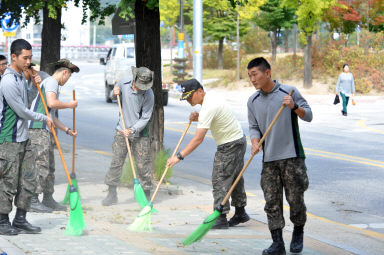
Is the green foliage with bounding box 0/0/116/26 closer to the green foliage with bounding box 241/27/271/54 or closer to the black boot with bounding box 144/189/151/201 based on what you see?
the black boot with bounding box 144/189/151/201

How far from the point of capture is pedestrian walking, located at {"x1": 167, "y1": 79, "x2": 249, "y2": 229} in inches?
313

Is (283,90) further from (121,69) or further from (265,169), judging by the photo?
(121,69)

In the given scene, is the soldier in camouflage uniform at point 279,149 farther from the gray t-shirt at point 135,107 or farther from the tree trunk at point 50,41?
the tree trunk at point 50,41

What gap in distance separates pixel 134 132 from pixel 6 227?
2462mm

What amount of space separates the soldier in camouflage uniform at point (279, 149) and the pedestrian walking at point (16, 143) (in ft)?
7.12

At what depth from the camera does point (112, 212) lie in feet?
30.2

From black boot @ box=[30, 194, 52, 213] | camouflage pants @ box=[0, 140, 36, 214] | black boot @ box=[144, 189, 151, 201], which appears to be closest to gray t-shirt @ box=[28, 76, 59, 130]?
black boot @ box=[30, 194, 52, 213]

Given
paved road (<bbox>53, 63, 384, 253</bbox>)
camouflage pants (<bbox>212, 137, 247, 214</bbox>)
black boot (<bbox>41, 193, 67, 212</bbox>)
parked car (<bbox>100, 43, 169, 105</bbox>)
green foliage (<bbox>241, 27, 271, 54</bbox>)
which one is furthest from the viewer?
green foliage (<bbox>241, 27, 271, 54</bbox>)

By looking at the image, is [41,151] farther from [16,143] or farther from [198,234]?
[198,234]

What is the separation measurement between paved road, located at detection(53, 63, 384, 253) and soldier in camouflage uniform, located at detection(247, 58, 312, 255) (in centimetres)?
193

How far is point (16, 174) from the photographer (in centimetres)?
756

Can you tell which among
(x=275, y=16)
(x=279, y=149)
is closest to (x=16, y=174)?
(x=279, y=149)

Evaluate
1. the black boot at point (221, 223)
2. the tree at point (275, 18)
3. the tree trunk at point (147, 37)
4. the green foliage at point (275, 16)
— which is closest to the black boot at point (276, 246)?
the black boot at point (221, 223)

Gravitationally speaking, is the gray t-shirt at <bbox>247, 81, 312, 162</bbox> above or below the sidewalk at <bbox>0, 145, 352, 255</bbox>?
above
